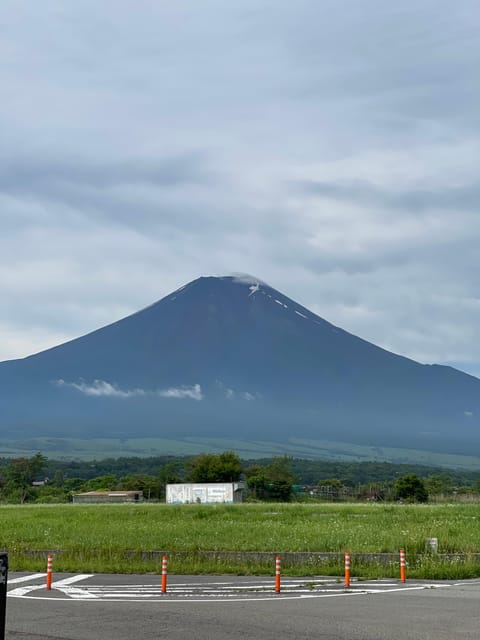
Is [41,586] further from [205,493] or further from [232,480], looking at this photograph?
[232,480]

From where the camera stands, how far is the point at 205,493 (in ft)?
258

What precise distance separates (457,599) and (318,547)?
32.6ft

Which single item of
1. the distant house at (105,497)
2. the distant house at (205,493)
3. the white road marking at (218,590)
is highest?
the white road marking at (218,590)

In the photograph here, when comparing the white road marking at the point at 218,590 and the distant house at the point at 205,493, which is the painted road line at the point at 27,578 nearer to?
the white road marking at the point at 218,590

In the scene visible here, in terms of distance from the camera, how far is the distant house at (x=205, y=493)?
77.6m

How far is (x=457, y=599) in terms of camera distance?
16500 mm

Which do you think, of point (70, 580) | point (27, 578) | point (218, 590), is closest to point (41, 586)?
point (70, 580)

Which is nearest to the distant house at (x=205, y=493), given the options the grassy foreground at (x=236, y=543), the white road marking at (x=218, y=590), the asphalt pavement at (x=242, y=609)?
the grassy foreground at (x=236, y=543)

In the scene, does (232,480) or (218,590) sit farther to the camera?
(232,480)

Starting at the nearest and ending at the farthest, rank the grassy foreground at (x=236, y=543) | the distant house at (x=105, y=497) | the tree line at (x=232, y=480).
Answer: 1. the grassy foreground at (x=236, y=543)
2. the distant house at (x=105, y=497)
3. the tree line at (x=232, y=480)

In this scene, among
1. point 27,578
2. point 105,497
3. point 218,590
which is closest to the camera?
point 218,590

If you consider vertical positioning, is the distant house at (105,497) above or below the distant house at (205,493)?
below

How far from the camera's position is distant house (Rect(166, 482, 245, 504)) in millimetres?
77562

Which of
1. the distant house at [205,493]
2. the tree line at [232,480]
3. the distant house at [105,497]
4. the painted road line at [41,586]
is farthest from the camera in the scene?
the tree line at [232,480]
